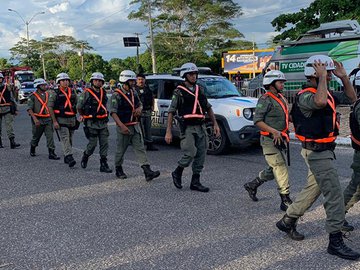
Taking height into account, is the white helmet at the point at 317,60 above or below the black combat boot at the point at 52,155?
above

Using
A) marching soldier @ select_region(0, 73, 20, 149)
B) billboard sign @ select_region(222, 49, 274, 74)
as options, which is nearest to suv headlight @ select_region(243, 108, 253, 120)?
marching soldier @ select_region(0, 73, 20, 149)

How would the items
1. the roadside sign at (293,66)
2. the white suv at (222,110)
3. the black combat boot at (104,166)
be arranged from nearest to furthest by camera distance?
the black combat boot at (104,166)
the white suv at (222,110)
the roadside sign at (293,66)

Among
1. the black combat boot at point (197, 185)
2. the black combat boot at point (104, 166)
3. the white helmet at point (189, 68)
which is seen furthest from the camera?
the black combat boot at point (104, 166)

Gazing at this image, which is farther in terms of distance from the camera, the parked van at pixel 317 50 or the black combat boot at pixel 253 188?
the parked van at pixel 317 50

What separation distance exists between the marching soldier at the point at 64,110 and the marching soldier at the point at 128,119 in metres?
1.73

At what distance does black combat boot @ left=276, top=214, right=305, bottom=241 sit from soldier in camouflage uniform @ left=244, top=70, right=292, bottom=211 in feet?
3.19

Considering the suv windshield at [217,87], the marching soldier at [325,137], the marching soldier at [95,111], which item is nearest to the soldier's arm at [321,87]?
the marching soldier at [325,137]

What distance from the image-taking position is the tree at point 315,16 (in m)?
24.5

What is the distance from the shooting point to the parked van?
1864 centimetres

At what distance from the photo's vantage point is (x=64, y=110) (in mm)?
8914

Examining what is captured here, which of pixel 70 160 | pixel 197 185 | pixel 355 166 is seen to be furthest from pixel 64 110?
pixel 355 166

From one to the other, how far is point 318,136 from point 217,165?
4.52 metres

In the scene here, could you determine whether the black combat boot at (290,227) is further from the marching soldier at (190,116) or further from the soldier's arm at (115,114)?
the soldier's arm at (115,114)

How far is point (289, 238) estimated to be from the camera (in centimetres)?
462
